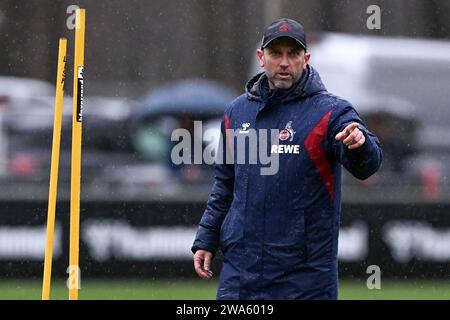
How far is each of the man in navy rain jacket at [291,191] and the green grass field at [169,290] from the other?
4730 millimetres

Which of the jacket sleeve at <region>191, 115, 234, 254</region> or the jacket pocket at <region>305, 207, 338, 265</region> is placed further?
the jacket sleeve at <region>191, 115, 234, 254</region>

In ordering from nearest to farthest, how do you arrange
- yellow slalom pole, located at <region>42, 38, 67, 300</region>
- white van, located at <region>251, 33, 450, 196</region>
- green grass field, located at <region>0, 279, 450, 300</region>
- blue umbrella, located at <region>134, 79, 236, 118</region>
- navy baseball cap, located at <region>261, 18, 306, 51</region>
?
navy baseball cap, located at <region>261, 18, 306, 51</region> < yellow slalom pole, located at <region>42, 38, 67, 300</region> < green grass field, located at <region>0, 279, 450, 300</region> < blue umbrella, located at <region>134, 79, 236, 118</region> < white van, located at <region>251, 33, 450, 196</region>

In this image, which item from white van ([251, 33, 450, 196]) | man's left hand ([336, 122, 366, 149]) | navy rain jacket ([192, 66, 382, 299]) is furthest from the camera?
white van ([251, 33, 450, 196])

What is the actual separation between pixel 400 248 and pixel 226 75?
7.94ft

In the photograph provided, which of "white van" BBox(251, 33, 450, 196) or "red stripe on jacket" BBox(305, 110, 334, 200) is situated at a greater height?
"white van" BBox(251, 33, 450, 196)

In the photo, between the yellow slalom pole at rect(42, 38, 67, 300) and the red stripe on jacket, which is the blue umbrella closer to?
the yellow slalom pole at rect(42, 38, 67, 300)

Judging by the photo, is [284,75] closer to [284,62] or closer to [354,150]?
[284,62]

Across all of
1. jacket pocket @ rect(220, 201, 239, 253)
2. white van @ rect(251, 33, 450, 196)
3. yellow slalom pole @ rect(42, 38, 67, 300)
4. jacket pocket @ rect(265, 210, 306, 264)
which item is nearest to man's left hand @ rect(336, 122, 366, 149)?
jacket pocket @ rect(265, 210, 306, 264)

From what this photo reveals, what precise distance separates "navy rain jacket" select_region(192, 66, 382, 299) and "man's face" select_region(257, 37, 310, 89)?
39 millimetres

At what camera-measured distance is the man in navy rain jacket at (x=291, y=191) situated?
518 cm

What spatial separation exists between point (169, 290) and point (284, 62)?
5.66 metres

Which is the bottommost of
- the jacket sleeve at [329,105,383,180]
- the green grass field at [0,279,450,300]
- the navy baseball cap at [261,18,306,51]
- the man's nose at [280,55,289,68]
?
the green grass field at [0,279,450,300]

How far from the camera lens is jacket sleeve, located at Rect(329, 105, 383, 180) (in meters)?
4.99
